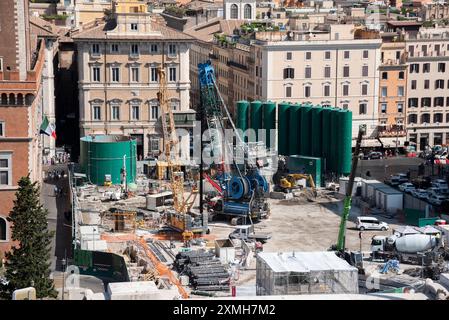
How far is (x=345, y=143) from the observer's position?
87625 mm

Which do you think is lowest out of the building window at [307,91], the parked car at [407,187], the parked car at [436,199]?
the parked car at [436,199]

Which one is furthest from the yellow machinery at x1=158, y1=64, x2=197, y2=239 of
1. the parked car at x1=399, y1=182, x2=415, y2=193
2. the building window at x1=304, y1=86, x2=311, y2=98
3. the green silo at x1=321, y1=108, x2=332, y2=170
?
the building window at x1=304, y1=86, x2=311, y2=98

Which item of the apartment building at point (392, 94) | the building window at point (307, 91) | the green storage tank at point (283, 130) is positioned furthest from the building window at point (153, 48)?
the apartment building at point (392, 94)

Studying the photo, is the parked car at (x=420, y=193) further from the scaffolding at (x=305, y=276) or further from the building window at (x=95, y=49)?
the scaffolding at (x=305, y=276)

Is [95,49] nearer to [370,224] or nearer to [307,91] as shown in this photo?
[307,91]

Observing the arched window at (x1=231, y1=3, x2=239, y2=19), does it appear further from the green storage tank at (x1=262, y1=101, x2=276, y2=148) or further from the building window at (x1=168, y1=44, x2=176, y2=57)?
the building window at (x1=168, y1=44, x2=176, y2=57)

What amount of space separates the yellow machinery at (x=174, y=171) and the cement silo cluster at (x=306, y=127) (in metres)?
8.67

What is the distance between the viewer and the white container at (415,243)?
6134 cm

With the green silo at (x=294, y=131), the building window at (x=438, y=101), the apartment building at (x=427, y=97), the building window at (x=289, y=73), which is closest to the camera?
the green silo at (x=294, y=131)

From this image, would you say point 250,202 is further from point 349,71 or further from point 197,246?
point 349,71

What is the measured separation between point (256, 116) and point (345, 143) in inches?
403

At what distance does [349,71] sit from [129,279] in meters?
51.4

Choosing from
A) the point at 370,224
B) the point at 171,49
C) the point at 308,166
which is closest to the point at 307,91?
the point at 171,49

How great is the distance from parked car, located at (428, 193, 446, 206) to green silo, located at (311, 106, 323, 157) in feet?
42.9
